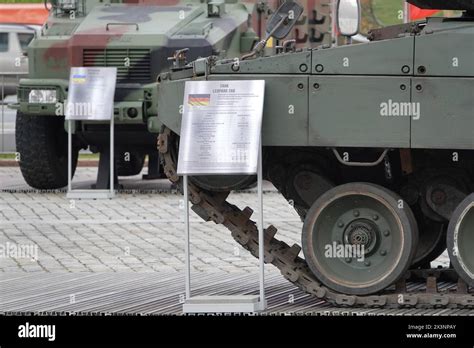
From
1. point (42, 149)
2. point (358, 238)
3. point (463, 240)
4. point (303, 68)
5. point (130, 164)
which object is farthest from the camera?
point (130, 164)

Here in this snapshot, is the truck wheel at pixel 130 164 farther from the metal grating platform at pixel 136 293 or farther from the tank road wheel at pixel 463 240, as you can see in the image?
the tank road wheel at pixel 463 240

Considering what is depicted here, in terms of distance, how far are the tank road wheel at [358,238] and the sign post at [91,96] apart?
29.3ft

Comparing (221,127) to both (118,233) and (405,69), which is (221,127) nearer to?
(405,69)

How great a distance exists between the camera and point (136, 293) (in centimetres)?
1197

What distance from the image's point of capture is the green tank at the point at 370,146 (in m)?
10.8

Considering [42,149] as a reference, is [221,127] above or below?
above

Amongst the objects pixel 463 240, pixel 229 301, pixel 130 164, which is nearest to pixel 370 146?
pixel 463 240

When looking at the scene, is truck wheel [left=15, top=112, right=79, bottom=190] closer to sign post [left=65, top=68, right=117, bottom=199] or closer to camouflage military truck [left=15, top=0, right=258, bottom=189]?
camouflage military truck [left=15, top=0, right=258, bottom=189]

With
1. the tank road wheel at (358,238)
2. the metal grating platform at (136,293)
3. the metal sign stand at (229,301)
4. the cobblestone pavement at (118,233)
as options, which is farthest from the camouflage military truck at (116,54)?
the metal sign stand at (229,301)

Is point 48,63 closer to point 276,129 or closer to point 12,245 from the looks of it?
point 12,245

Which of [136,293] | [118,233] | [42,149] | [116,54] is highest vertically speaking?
[116,54]

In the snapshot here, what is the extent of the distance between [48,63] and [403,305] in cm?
1069

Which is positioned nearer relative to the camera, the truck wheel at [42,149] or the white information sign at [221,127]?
the white information sign at [221,127]

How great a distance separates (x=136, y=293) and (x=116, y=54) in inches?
342
